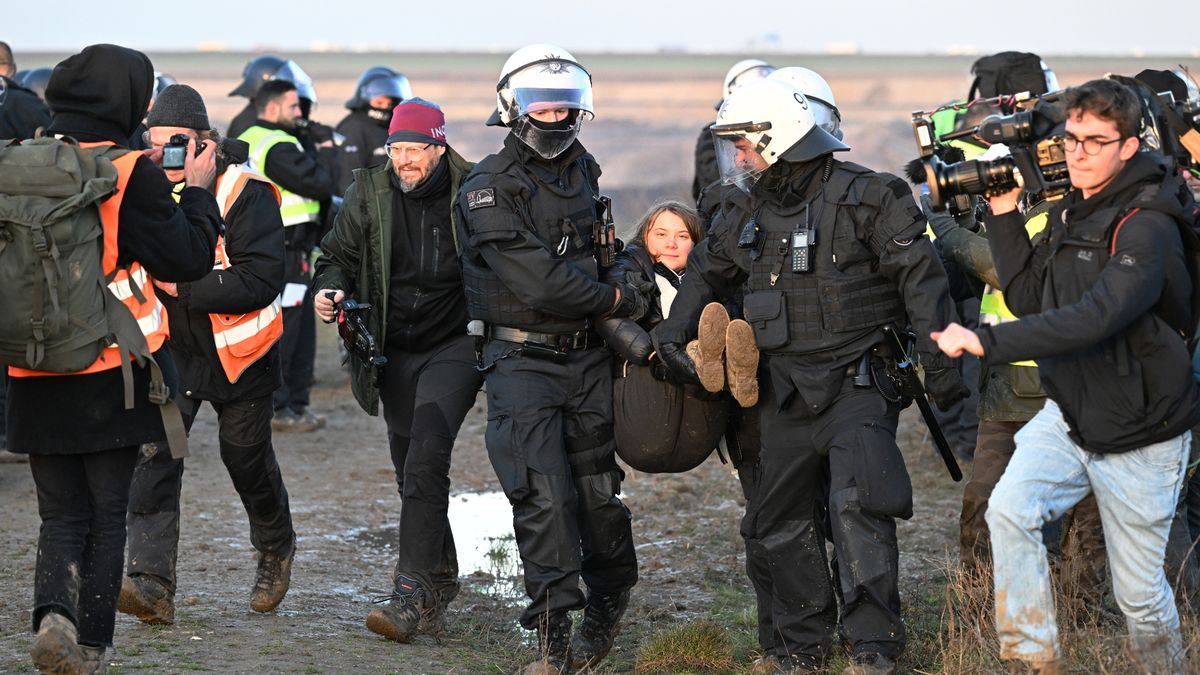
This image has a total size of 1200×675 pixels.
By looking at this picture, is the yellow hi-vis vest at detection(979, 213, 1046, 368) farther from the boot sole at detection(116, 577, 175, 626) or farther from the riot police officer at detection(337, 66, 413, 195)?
the riot police officer at detection(337, 66, 413, 195)

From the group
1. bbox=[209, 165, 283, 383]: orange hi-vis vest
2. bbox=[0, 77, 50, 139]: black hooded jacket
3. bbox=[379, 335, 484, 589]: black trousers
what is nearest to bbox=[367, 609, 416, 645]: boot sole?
bbox=[379, 335, 484, 589]: black trousers

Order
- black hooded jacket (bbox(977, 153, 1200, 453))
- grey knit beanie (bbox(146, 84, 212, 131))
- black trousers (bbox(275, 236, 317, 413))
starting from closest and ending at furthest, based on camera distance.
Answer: black hooded jacket (bbox(977, 153, 1200, 453)), grey knit beanie (bbox(146, 84, 212, 131)), black trousers (bbox(275, 236, 317, 413))

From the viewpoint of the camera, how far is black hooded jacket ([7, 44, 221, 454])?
5129mm

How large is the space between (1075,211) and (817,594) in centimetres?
182

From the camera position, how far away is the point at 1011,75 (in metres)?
7.95

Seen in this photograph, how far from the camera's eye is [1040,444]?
5.04 m

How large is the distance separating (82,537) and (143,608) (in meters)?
1.21

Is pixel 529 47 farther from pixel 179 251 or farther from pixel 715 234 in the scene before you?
pixel 179 251

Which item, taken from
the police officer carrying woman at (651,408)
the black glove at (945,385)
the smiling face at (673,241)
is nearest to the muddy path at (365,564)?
the police officer carrying woman at (651,408)

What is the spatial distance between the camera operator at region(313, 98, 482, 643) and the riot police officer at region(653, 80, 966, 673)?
1106 millimetres

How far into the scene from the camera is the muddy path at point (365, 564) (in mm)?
6176

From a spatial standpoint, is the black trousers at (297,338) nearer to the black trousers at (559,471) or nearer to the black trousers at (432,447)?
the black trousers at (432,447)

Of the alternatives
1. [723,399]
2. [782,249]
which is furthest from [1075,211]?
[723,399]

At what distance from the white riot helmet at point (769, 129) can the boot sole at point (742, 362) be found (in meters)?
0.63
